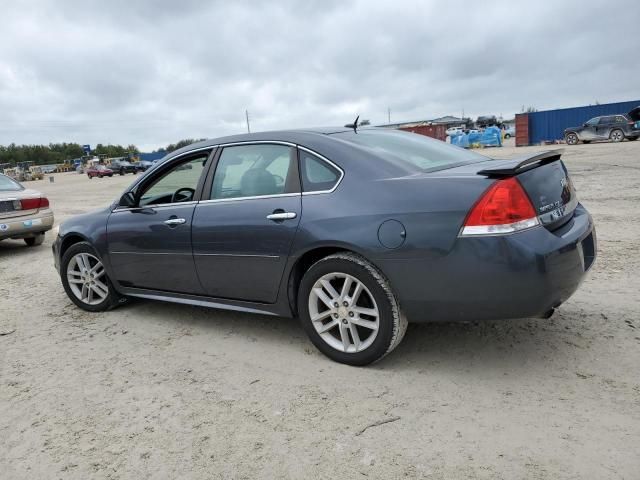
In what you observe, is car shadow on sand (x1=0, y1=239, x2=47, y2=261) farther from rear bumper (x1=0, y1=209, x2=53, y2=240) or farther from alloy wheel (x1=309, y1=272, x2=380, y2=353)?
alloy wheel (x1=309, y1=272, x2=380, y2=353)

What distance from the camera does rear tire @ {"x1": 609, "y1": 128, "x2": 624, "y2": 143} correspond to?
2657cm

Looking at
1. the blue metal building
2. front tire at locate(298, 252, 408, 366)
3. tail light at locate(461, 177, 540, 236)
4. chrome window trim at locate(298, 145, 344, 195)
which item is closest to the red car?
the blue metal building

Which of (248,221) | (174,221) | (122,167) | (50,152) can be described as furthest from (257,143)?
(50,152)

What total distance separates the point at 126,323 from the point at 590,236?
12.2ft

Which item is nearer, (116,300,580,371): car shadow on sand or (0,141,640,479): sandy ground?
(0,141,640,479): sandy ground

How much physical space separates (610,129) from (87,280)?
2858 cm

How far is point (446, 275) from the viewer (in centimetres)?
290

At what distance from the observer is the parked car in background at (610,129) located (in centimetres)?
2603

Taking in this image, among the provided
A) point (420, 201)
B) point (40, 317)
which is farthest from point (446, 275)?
point (40, 317)

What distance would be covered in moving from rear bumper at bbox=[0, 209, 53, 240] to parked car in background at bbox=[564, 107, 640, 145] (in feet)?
88.2

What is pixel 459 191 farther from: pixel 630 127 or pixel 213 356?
pixel 630 127

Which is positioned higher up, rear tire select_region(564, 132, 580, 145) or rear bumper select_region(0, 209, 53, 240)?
rear tire select_region(564, 132, 580, 145)

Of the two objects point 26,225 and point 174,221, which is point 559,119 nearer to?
point 26,225

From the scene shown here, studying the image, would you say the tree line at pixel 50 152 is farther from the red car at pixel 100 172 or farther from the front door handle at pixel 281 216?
the front door handle at pixel 281 216
